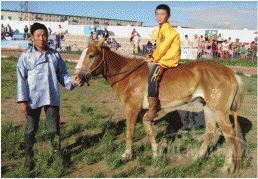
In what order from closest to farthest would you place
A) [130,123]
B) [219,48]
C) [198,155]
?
[130,123] < [198,155] < [219,48]

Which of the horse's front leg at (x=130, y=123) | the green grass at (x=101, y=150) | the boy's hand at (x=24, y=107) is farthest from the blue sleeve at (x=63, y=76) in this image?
the green grass at (x=101, y=150)

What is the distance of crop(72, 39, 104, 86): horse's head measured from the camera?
4.01 m

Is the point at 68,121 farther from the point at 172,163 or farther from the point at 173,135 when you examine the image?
the point at 172,163

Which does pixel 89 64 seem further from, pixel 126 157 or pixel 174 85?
pixel 126 157

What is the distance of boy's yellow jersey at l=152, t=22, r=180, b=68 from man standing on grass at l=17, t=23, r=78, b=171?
1.75 metres

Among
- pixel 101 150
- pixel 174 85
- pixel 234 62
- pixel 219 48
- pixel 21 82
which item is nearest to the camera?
pixel 21 82

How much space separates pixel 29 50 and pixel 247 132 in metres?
5.31

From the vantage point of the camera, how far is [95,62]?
423cm

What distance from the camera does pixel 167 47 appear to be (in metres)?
4.09

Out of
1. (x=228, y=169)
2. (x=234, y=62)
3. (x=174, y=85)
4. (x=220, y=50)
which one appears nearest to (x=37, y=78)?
(x=174, y=85)

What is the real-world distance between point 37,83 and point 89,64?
0.92 meters

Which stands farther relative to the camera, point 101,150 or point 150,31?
point 150,31

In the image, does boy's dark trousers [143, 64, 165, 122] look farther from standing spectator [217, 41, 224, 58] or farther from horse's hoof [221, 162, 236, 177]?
standing spectator [217, 41, 224, 58]

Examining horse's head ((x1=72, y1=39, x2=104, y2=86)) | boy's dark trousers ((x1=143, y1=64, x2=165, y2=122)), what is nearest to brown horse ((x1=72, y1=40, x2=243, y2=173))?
horse's head ((x1=72, y1=39, x2=104, y2=86))
